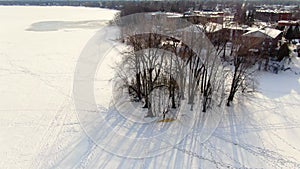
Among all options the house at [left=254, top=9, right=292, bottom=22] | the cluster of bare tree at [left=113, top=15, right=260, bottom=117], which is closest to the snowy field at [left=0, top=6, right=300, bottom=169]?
the cluster of bare tree at [left=113, top=15, right=260, bottom=117]

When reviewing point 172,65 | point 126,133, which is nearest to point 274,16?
point 172,65

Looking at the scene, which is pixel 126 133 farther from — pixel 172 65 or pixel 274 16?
pixel 274 16

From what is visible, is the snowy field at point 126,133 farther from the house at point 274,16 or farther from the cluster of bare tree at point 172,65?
the house at point 274,16

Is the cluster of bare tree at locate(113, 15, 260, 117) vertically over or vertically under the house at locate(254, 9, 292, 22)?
under

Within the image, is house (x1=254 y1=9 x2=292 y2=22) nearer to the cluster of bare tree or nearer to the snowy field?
the snowy field

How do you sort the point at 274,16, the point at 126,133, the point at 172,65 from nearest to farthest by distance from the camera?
the point at 126,133
the point at 172,65
the point at 274,16

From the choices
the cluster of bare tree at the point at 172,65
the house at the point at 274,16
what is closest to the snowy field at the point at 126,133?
the cluster of bare tree at the point at 172,65

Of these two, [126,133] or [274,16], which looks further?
[274,16]

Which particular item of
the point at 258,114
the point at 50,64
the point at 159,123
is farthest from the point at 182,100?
the point at 50,64

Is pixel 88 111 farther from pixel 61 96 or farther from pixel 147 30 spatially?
pixel 147 30
